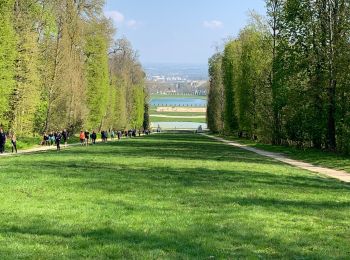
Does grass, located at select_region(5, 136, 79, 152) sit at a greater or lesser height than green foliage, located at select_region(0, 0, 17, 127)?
lesser

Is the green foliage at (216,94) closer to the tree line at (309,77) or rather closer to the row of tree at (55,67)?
the row of tree at (55,67)

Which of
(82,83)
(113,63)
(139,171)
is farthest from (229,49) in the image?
(139,171)

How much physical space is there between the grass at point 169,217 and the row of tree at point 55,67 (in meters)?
23.4

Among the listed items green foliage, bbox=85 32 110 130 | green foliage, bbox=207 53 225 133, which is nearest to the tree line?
green foliage, bbox=85 32 110 130

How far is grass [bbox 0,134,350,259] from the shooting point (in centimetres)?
739

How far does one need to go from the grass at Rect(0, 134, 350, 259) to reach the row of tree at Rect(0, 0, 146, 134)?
23.4 metres

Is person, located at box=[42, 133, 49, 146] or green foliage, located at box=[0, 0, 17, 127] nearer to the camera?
green foliage, located at box=[0, 0, 17, 127]

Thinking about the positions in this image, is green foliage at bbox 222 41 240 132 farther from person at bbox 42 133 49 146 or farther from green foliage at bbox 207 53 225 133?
person at bbox 42 133 49 146

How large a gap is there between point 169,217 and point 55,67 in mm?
43241

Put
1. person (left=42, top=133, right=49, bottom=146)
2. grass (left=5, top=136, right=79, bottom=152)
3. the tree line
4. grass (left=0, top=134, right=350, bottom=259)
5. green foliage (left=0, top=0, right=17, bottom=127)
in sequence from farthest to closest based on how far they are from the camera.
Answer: person (left=42, top=133, right=49, bottom=146) → grass (left=5, top=136, right=79, bottom=152) → green foliage (left=0, top=0, right=17, bottom=127) → the tree line → grass (left=0, top=134, right=350, bottom=259)

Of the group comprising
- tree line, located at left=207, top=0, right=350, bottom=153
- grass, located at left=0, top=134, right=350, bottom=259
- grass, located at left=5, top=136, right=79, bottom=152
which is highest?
tree line, located at left=207, top=0, right=350, bottom=153

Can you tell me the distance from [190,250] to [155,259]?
0.73 m

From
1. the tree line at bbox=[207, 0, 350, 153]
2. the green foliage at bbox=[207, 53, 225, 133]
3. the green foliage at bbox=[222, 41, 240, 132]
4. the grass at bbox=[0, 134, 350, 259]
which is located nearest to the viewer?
the grass at bbox=[0, 134, 350, 259]

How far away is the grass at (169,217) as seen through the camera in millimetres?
7395
